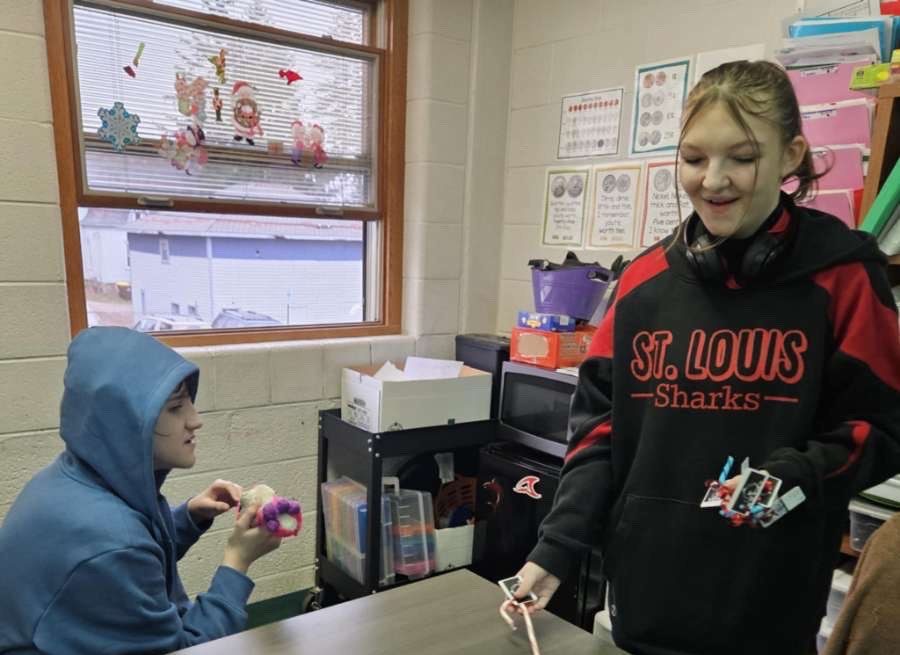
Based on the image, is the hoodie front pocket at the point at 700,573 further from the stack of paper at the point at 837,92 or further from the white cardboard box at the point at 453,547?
the white cardboard box at the point at 453,547

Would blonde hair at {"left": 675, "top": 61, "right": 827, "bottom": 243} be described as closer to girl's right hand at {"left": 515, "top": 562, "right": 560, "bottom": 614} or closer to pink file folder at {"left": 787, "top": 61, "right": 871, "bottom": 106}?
girl's right hand at {"left": 515, "top": 562, "right": 560, "bottom": 614}

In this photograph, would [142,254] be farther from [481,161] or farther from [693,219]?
[693,219]

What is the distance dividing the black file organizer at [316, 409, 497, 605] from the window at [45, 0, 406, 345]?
45cm

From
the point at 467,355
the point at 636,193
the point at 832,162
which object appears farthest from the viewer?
the point at 467,355

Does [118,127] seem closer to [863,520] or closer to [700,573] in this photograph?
[700,573]

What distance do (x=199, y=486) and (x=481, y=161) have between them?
1.71 meters

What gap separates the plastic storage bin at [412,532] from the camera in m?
2.41

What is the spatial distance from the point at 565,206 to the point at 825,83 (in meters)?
1.14

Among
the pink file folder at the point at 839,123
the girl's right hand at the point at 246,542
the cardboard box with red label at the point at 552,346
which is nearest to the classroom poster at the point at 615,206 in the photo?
the cardboard box with red label at the point at 552,346

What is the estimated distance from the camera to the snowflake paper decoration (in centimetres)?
215

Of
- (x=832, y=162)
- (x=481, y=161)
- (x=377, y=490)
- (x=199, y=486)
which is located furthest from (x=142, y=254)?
(x=832, y=162)

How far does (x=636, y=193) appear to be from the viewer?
8.09 feet

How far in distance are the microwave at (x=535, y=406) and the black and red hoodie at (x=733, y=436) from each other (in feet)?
3.62

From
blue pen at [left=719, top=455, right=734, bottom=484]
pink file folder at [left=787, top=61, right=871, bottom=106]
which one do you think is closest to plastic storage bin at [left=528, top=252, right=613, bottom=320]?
pink file folder at [left=787, top=61, right=871, bottom=106]
